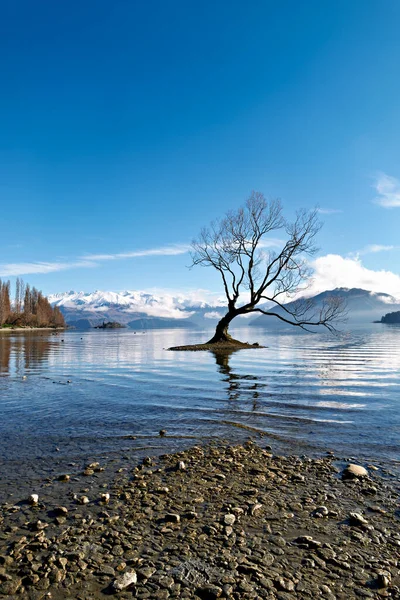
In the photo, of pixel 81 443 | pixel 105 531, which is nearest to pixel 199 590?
pixel 105 531

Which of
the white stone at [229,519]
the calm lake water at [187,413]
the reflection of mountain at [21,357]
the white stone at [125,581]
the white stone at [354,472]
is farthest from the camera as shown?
the reflection of mountain at [21,357]

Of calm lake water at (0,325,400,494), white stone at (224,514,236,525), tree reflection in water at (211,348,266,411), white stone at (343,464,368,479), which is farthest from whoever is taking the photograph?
tree reflection in water at (211,348,266,411)

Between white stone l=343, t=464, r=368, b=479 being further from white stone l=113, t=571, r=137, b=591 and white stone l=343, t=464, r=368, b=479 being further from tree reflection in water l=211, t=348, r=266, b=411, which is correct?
tree reflection in water l=211, t=348, r=266, b=411

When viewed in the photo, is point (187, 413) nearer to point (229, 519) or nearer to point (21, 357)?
point (229, 519)

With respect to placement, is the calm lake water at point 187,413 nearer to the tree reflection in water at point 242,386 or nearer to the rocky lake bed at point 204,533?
the tree reflection in water at point 242,386

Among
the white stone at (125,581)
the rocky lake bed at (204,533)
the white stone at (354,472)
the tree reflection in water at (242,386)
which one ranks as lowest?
the tree reflection in water at (242,386)

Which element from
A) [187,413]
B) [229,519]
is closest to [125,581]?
[229,519]

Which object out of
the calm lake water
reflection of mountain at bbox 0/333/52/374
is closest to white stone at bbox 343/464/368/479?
the calm lake water

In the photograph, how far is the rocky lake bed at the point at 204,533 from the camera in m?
4.15

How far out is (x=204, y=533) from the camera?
520 cm

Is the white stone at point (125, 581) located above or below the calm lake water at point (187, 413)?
above

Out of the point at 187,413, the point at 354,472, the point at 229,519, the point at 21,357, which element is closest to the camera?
the point at 229,519

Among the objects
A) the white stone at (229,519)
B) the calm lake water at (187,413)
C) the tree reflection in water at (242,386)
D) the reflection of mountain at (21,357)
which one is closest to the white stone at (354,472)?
the calm lake water at (187,413)

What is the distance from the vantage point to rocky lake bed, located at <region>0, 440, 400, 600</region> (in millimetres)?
4148
